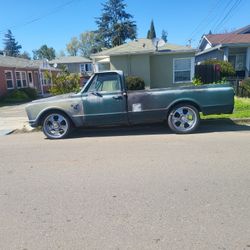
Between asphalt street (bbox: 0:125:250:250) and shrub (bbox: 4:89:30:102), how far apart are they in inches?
724

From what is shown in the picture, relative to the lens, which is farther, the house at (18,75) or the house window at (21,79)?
the house window at (21,79)

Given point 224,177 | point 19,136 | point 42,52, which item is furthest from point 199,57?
point 42,52

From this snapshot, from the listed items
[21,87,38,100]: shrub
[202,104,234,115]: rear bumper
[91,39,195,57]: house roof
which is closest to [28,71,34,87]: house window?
[21,87,38,100]: shrub

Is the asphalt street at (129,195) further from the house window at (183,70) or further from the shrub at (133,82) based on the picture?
the house window at (183,70)

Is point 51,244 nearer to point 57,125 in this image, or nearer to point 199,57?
point 57,125

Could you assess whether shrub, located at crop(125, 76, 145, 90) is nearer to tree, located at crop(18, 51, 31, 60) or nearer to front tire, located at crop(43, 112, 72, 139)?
front tire, located at crop(43, 112, 72, 139)

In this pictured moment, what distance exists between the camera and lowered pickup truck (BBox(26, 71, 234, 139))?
7566 mm

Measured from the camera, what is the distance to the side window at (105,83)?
777 centimetres

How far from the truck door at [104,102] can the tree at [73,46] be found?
Answer: 295 ft

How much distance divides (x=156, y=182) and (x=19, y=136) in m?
5.77

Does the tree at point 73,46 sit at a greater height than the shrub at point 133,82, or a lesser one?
greater

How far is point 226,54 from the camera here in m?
24.0

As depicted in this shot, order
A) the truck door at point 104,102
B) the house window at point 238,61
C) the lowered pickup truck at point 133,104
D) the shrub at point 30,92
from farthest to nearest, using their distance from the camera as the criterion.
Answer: the shrub at point 30,92, the house window at point 238,61, the truck door at point 104,102, the lowered pickup truck at point 133,104

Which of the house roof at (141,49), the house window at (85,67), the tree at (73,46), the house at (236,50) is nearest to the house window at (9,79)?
the house roof at (141,49)
